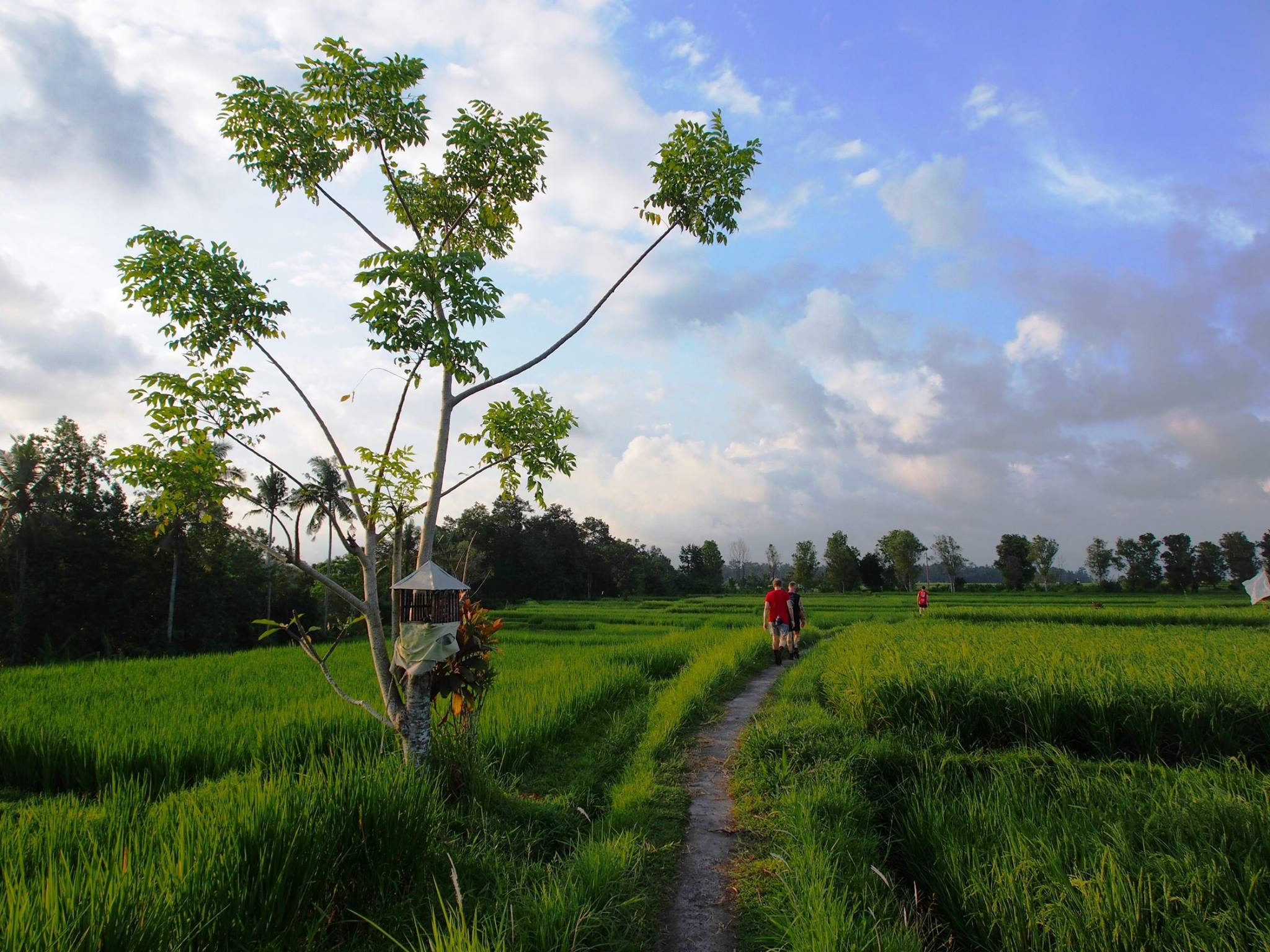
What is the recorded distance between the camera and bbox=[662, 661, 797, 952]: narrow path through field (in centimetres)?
364

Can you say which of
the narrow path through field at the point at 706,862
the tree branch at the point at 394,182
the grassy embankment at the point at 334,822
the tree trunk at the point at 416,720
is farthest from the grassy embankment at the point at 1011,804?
the tree branch at the point at 394,182

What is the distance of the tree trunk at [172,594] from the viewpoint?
31594mm

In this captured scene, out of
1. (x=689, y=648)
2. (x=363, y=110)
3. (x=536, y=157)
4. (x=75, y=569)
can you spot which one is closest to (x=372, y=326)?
(x=363, y=110)

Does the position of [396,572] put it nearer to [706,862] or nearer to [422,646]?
[422,646]

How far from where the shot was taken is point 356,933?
342 centimetres

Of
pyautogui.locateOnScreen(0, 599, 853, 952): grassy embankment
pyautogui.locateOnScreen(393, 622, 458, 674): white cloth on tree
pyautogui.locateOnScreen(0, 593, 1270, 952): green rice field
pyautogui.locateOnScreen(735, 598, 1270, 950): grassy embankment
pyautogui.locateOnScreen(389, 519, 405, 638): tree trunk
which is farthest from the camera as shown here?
pyautogui.locateOnScreen(389, 519, 405, 638): tree trunk

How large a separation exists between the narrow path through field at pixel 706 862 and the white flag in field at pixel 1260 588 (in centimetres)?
2827

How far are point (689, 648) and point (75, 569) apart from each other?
105 feet

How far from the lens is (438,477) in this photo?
17.4 feet

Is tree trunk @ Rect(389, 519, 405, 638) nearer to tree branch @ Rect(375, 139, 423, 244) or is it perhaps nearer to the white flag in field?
tree branch @ Rect(375, 139, 423, 244)

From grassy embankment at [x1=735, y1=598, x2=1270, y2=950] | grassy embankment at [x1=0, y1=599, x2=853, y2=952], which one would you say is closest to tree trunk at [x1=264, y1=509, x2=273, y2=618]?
grassy embankment at [x1=0, y1=599, x2=853, y2=952]

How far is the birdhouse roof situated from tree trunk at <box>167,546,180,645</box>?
110 ft

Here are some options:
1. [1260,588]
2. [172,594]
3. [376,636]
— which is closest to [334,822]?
[376,636]

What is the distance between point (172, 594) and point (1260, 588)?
47.3 metres
